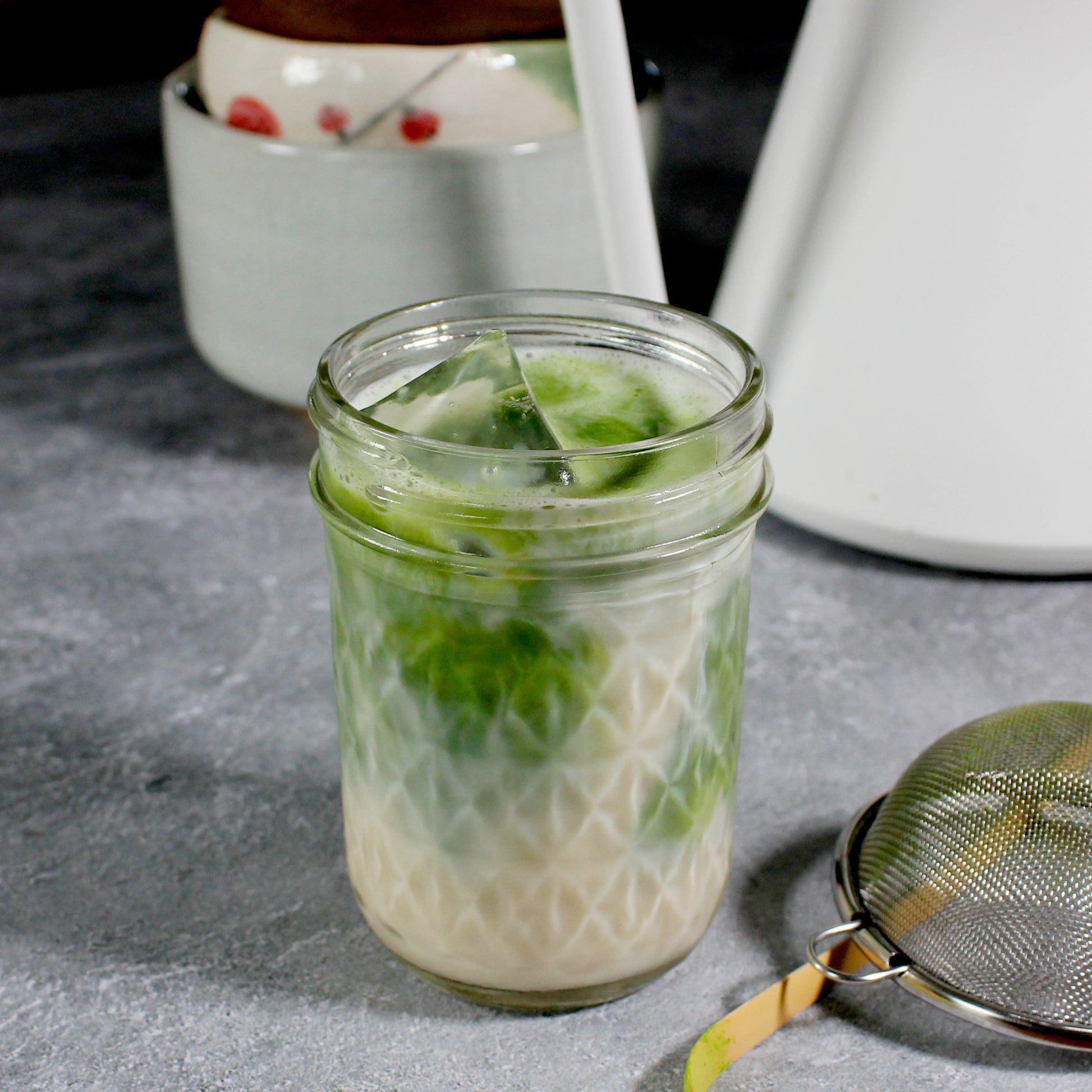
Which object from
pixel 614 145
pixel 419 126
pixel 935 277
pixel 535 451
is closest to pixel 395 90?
pixel 419 126

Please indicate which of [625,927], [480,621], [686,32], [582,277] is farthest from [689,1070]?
[686,32]

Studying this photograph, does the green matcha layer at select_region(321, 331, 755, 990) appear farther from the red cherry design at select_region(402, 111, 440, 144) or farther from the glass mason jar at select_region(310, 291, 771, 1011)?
the red cherry design at select_region(402, 111, 440, 144)

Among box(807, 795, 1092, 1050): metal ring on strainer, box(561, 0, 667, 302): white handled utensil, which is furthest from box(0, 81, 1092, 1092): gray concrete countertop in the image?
box(561, 0, 667, 302): white handled utensil

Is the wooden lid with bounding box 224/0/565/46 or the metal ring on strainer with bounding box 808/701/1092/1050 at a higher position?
the wooden lid with bounding box 224/0/565/46

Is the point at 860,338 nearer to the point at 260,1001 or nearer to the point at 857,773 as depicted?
the point at 857,773

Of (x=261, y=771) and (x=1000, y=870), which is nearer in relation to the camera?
(x=1000, y=870)

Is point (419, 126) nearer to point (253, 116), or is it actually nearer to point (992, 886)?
point (253, 116)

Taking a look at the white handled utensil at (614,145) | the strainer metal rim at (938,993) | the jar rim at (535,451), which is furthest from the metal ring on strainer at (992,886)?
the white handled utensil at (614,145)
